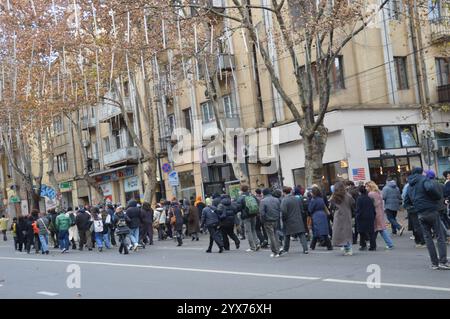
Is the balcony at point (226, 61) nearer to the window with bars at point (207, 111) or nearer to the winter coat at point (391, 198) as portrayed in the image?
the window with bars at point (207, 111)

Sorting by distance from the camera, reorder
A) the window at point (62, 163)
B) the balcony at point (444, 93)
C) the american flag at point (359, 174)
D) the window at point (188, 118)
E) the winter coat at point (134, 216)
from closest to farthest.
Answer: the winter coat at point (134, 216)
the american flag at point (359, 174)
the balcony at point (444, 93)
the window at point (188, 118)
the window at point (62, 163)

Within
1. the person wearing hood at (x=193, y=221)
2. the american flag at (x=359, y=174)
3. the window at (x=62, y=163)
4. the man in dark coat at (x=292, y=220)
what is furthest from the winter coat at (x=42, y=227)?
the window at (x=62, y=163)

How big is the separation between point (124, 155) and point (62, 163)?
13323mm

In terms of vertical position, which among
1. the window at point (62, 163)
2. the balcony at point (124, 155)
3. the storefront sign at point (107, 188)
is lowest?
the storefront sign at point (107, 188)

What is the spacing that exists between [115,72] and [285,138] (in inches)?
335

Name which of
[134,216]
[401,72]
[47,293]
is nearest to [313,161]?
[134,216]

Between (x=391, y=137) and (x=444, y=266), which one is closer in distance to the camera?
(x=444, y=266)

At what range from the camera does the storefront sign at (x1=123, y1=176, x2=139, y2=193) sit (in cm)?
3985

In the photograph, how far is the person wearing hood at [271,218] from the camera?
1366cm

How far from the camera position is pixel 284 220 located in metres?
13.9

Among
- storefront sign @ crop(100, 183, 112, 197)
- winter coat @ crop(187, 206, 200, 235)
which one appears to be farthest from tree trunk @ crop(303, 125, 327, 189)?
storefront sign @ crop(100, 183, 112, 197)

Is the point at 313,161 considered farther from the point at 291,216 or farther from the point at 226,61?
the point at 226,61

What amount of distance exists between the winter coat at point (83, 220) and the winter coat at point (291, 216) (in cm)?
929
